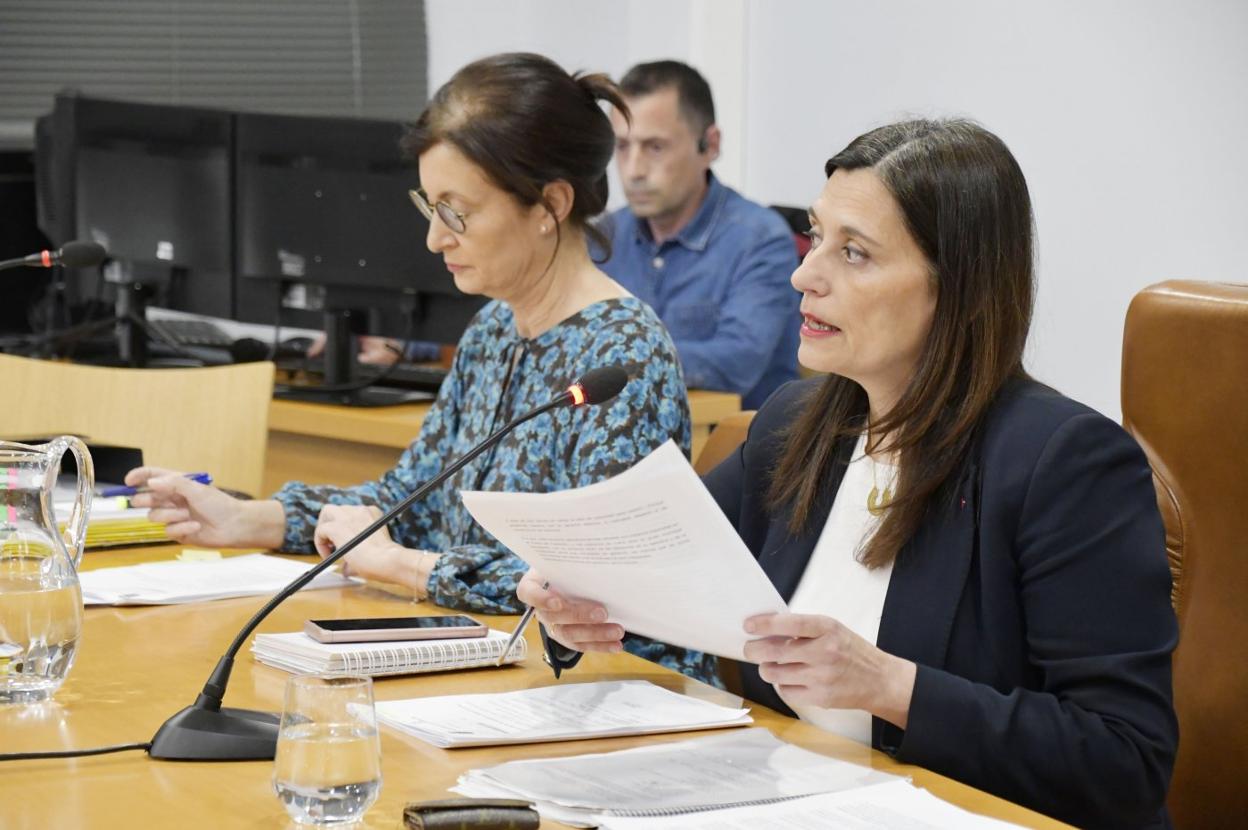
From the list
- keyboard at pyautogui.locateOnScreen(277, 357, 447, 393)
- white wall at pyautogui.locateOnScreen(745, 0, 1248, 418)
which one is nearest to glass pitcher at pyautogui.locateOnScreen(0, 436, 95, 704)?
keyboard at pyautogui.locateOnScreen(277, 357, 447, 393)

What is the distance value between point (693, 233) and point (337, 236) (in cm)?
100

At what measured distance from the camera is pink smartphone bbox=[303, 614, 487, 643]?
1687 millimetres

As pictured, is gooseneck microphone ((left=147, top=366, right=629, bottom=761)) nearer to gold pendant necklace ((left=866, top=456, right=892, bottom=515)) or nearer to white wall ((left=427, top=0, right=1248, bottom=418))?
gold pendant necklace ((left=866, top=456, right=892, bottom=515))

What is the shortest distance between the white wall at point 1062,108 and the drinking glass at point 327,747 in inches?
116

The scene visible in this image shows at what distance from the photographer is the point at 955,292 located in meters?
1.64

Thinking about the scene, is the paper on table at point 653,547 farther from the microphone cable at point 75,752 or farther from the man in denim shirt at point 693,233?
the man in denim shirt at point 693,233

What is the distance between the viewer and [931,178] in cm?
164

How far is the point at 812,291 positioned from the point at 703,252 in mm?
2574

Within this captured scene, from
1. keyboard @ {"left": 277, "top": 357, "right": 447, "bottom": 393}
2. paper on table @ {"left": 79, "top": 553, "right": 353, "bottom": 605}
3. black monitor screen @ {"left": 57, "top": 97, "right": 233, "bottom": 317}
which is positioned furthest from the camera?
black monitor screen @ {"left": 57, "top": 97, "right": 233, "bottom": 317}

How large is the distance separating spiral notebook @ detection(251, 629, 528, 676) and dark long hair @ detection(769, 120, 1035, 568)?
0.42m

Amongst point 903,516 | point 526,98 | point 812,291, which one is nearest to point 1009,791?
point 903,516

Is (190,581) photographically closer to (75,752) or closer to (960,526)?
(75,752)

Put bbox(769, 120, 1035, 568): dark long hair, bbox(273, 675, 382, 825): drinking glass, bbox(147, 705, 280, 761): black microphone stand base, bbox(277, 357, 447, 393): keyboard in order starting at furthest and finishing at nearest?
bbox(277, 357, 447, 393): keyboard < bbox(769, 120, 1035, 568): dark long hair < bbox(147, 705, 280, 761): black microphone stand base < bbox(273, 675, 382, 825): drinking glass

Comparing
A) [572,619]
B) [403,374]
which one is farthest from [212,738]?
[403,374]
